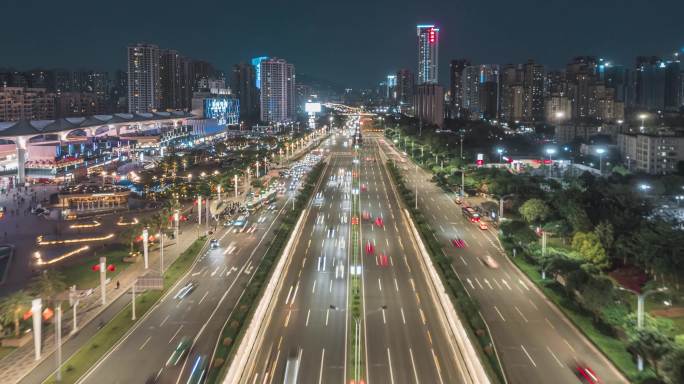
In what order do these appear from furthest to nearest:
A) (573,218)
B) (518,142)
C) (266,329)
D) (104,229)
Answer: (518,142) < (104,229) < (573,218) < (266,329)

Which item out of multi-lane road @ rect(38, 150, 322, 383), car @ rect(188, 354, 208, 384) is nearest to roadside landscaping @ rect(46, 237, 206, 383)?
multi-lane road @ rect(38, 150, 322, 383)

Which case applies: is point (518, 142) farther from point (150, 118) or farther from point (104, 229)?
point (104, 229)

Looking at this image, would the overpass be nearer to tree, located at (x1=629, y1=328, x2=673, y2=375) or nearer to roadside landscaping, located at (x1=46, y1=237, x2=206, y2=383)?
roadside landscaping, located at (x1=46, y1=237, x2=206, y2=383)

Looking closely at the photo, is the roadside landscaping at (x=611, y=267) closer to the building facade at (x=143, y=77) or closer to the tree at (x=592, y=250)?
the tree at (x=592, y=250)

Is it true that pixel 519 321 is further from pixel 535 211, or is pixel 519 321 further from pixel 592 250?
pixel 535 211

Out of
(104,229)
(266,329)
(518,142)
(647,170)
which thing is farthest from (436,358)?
(518,142)

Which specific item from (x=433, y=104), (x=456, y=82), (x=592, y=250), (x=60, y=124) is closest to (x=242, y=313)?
(x=592, y=250)
